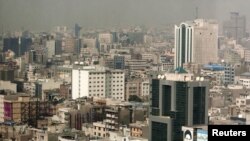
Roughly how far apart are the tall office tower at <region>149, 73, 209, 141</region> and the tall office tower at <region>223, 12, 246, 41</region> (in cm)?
100

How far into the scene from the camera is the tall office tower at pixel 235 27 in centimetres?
556

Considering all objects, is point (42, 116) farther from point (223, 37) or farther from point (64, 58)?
point (223, 37)

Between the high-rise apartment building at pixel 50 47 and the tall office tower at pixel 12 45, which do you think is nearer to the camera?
the tall office tower at pixel 12 45

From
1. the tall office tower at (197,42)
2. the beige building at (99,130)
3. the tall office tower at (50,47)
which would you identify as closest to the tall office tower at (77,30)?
the tall office tower at (50,47)

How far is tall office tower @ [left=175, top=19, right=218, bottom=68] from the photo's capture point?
577 centimetres

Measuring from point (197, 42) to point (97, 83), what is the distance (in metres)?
1.16

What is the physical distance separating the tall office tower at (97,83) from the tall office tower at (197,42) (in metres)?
0.73

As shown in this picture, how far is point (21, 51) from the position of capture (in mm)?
6148

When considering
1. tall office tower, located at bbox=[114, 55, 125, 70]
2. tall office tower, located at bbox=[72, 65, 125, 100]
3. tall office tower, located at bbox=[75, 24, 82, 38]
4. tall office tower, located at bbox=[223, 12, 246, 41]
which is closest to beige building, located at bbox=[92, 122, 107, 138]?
tall office tower, located at bbox=[72, 65, 125, 100]

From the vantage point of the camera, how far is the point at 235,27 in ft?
18.8

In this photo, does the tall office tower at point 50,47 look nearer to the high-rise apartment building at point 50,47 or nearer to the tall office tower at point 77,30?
the high-rise apartment building at point 50,47

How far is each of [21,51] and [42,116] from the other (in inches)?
42.1

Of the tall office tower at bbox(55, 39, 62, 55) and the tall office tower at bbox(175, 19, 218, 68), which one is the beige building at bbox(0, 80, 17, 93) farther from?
the tall office tower at bbox(175, 19, 218, 68)

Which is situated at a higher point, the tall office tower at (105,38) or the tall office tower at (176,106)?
the tall office tower at (105,38)
